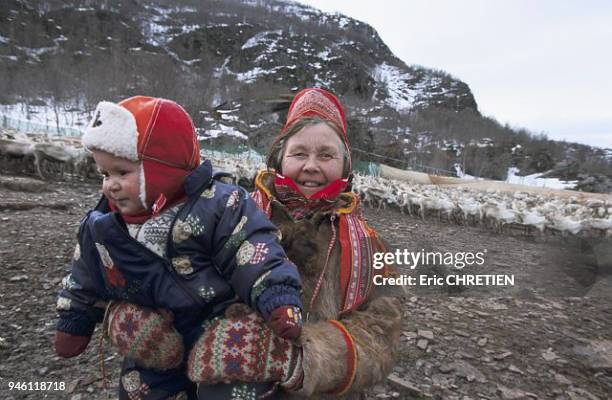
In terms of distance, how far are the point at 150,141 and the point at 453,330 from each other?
325 centimetres

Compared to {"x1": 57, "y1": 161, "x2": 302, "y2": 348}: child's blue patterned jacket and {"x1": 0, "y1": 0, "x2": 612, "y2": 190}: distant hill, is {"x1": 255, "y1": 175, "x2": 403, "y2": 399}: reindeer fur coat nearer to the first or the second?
{"x1": 57, "y1": 161, "x2": 302, "y2": 348}: child's blue patterned jacket

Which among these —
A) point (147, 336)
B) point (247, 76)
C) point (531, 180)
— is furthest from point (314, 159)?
point (247, 76)

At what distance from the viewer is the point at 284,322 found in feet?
3.28

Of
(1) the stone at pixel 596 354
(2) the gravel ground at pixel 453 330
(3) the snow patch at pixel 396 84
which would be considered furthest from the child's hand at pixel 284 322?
(3) the snow patch at pixel 396 84

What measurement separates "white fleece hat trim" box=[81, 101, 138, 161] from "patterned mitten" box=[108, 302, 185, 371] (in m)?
0.48

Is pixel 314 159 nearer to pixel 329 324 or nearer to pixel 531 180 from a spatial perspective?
pixel 329 324

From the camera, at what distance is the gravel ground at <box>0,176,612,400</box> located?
102 inches

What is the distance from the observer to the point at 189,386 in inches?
51.1

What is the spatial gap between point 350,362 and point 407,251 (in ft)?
17.8

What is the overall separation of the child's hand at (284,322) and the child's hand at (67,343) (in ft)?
2.47

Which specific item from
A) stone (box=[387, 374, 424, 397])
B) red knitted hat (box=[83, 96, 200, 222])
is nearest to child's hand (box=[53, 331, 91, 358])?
red knitted hat (box=[83, 96, 200, 222])

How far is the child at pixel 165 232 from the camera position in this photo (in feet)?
3.74

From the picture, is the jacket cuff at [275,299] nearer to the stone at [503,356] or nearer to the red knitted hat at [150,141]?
the red knitted hat at [150,141]

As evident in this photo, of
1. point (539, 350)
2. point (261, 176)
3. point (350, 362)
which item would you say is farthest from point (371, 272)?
point (539, 350)
